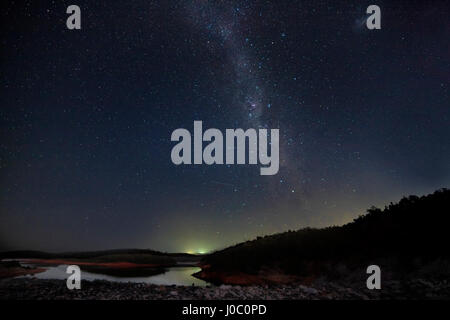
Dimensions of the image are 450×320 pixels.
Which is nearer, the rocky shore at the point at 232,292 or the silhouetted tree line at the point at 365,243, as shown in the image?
the rocky shore at the point at 232,292

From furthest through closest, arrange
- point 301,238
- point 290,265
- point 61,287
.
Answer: point 301,238 → point 290,265 → point 61,287

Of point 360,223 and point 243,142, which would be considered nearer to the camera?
point 243,142

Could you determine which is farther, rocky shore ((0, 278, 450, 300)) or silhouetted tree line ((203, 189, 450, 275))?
silhouetted tree line ((203, 189, 450, 275))

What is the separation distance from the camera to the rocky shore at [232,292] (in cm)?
611

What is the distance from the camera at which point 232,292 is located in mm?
6582

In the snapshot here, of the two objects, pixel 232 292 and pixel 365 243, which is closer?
pixel 232 292

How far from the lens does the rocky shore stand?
6113 mm

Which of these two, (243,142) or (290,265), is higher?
(243,142)

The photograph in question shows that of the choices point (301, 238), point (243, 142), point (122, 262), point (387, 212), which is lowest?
point (122, 262)

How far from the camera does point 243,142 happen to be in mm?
7363
